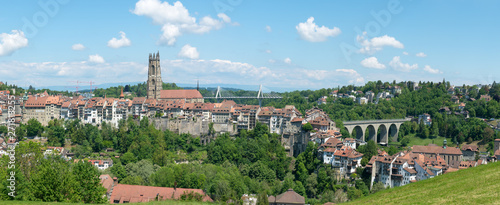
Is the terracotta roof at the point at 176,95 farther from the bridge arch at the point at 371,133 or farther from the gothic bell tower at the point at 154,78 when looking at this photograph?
the bridge arch at the point at 371,133

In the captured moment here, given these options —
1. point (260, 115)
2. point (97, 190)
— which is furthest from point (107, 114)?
point (97, 190)

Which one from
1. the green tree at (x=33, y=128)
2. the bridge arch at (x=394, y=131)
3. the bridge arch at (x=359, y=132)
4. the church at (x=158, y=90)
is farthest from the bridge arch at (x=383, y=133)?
the green tree at (x=33, y=128)

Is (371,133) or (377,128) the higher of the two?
(377,128)

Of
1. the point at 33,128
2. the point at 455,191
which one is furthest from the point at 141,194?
the point at 33,128

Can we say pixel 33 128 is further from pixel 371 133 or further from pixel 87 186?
pixel 371 133

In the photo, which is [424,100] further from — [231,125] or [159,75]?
[159,75]

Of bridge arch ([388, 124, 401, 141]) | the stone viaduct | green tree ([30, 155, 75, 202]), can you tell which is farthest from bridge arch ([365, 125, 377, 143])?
green tree ([30, 155, 75, 202])
